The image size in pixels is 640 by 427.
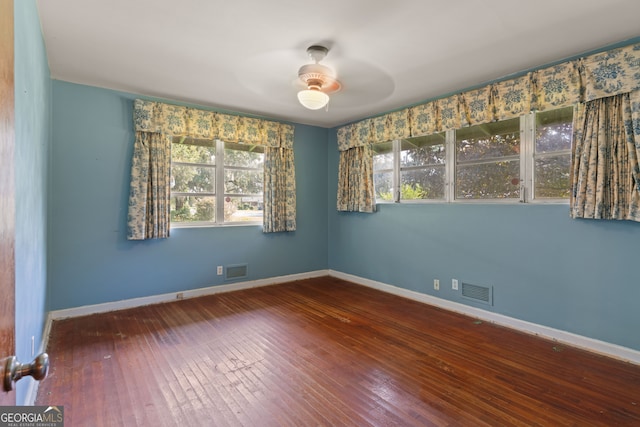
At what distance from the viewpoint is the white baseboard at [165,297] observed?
11.3ft

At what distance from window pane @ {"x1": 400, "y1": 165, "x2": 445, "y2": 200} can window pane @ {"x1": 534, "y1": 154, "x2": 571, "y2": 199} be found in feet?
3.36

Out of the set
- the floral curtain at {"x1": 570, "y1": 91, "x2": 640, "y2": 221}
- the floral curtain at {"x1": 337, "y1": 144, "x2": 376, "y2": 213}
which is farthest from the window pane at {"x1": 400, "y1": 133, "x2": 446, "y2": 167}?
the floral curtain at {"x1": 570, "y1": 91, "x2": 640, "y2": 221}

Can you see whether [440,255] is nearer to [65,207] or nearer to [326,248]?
[326,248]

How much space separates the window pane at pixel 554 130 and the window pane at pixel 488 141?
0.19m

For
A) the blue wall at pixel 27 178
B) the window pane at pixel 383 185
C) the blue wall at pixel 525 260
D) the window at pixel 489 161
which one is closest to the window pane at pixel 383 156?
the window pane at pixel 383 185

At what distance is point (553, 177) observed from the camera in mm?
2980

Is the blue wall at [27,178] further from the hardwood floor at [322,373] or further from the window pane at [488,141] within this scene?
the window pane at [488,141]

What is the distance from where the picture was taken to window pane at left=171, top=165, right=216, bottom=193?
4.11 metres

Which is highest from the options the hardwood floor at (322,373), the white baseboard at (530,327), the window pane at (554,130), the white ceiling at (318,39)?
the white ceiling at (318,39)

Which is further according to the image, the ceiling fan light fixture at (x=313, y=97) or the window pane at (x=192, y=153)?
the window pane at (x=192, y=153)

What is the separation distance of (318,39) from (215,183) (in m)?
2.56

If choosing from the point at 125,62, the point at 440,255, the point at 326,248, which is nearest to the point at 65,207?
the point at 125,62

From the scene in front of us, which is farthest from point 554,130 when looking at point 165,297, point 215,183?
point 165,297

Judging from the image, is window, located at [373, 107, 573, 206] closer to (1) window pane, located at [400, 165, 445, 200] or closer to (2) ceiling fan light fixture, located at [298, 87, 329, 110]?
(1) window pane, located at [400, 165, 445, 200]
